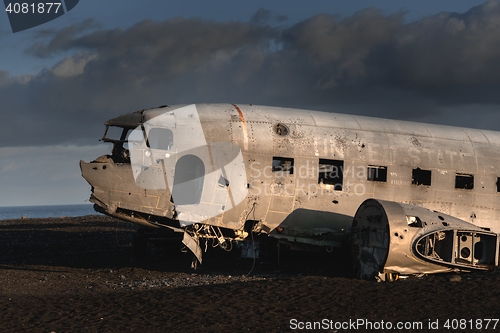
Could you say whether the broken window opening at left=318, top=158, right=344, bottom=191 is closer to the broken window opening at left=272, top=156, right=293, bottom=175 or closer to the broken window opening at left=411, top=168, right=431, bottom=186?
the broken window opening at left=272, top=156, right=293, bottom=175

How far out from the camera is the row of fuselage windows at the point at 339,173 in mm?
19734

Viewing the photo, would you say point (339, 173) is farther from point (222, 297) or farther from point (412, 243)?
point (222, 297)

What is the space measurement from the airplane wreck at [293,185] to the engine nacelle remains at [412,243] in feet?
0.11

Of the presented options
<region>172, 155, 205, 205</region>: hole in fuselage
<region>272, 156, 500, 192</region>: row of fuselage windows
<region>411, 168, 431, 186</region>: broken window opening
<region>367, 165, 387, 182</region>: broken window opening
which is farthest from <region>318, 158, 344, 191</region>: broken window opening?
<region>172, 155, 205, 205</region>: hole in fuselage

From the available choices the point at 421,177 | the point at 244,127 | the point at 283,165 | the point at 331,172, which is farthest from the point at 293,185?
the point at 421,177

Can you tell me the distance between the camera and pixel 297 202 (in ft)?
64.7

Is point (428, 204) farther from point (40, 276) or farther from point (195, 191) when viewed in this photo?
point (40, 276)

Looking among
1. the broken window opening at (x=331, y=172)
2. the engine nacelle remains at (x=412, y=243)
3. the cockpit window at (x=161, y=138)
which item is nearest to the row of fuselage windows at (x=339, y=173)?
the broken window opening at (x=331, y=172)

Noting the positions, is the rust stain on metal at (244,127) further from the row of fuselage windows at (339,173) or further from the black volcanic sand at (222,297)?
the black volcanic sand at (222,297)

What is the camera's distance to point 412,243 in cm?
1781

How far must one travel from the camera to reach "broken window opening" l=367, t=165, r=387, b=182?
2055cm

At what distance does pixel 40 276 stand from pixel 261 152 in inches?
359

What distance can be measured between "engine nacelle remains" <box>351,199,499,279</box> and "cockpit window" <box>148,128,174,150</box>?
6304mm

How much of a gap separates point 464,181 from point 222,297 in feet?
35.8
